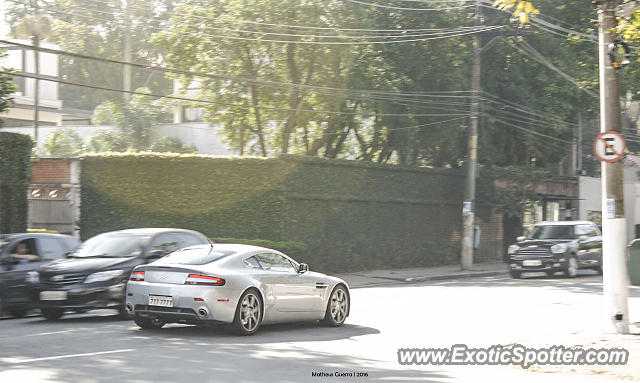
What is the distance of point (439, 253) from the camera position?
33000mm

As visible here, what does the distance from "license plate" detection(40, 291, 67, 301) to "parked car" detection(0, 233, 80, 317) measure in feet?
1.38

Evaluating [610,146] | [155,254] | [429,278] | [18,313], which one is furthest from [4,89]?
[610,146]

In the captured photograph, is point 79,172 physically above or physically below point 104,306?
above

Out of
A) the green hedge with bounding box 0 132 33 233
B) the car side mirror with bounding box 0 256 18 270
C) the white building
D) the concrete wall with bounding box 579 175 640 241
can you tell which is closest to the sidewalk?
the green hedge with bounding box 0 132 33 233

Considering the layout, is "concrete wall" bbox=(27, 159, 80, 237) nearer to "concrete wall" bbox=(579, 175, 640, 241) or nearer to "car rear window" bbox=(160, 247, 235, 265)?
"car rear window" bbox=(160, 247, 235, 265)

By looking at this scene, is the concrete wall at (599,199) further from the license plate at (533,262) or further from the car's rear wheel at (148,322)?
the car's rear wheel at (148,322)

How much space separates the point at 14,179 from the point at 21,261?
8.27 meters

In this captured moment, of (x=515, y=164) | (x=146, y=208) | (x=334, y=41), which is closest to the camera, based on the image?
(x=146, y=208)

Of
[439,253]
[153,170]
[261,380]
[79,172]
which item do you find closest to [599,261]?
[439,253]

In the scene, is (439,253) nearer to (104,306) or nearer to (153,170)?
(153,170)

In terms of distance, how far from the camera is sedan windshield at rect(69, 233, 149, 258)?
45.1 ft

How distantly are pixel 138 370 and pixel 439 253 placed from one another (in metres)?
25.5

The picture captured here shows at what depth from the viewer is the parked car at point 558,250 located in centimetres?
2522

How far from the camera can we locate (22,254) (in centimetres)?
1432
